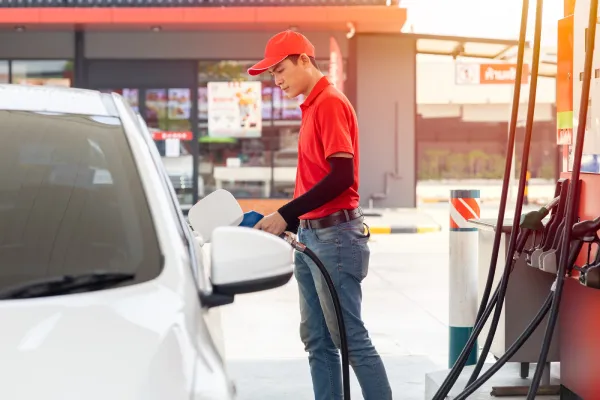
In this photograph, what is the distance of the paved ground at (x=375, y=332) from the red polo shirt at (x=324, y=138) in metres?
1.80

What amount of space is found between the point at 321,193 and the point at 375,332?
13.6 ft

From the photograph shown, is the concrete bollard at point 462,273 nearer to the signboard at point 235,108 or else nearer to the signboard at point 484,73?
the signboard at point 235,108

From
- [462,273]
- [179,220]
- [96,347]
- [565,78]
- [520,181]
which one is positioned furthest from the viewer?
[462,273]

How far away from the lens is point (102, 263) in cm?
268

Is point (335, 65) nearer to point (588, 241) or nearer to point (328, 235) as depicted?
point (328, 235)

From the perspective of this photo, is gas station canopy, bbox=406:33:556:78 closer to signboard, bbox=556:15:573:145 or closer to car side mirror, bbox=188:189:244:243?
signboard, bbox=556:15:573:145

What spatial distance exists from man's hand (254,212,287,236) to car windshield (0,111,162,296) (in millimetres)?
1179

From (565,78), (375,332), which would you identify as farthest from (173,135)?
(565,78)

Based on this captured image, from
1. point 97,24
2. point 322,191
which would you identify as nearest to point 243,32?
point 97,24

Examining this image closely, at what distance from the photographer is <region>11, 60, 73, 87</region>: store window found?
2192cm

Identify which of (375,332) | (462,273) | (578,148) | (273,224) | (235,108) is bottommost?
(375,332)

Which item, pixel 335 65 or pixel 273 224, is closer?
pixel 273 224

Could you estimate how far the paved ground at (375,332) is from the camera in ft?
20.8

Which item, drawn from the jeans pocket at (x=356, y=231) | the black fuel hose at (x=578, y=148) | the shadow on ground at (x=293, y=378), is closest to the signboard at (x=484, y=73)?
the shadow on ground at (x=293, y=378)
